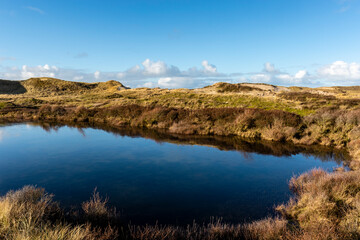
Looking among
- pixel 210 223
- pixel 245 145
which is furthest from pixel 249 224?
pixel 245 145

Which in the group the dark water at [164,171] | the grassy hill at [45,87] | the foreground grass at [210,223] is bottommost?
the dark water at [164,171]

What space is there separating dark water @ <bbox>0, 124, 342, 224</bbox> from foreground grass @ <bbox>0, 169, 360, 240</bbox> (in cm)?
94

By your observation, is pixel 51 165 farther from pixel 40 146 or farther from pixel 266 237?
pixel 266 237

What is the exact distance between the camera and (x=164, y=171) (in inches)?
473

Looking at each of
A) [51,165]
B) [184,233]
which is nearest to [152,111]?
[51,165]

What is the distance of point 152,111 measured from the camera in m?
27.4

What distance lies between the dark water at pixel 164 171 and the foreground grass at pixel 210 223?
0.94 meters

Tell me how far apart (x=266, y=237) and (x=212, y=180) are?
5.06m

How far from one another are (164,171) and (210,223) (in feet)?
18.3

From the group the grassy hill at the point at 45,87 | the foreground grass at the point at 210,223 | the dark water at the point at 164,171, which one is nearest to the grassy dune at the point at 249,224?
the foreground grass at the point at 210,223

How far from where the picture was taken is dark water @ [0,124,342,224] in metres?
8.20

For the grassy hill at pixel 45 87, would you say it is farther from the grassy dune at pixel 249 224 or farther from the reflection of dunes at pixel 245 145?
the reflection of dunes at pixel 245 145

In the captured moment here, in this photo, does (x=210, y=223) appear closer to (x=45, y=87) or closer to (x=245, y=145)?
(x=245, y=145)

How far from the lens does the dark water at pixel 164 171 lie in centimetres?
820
